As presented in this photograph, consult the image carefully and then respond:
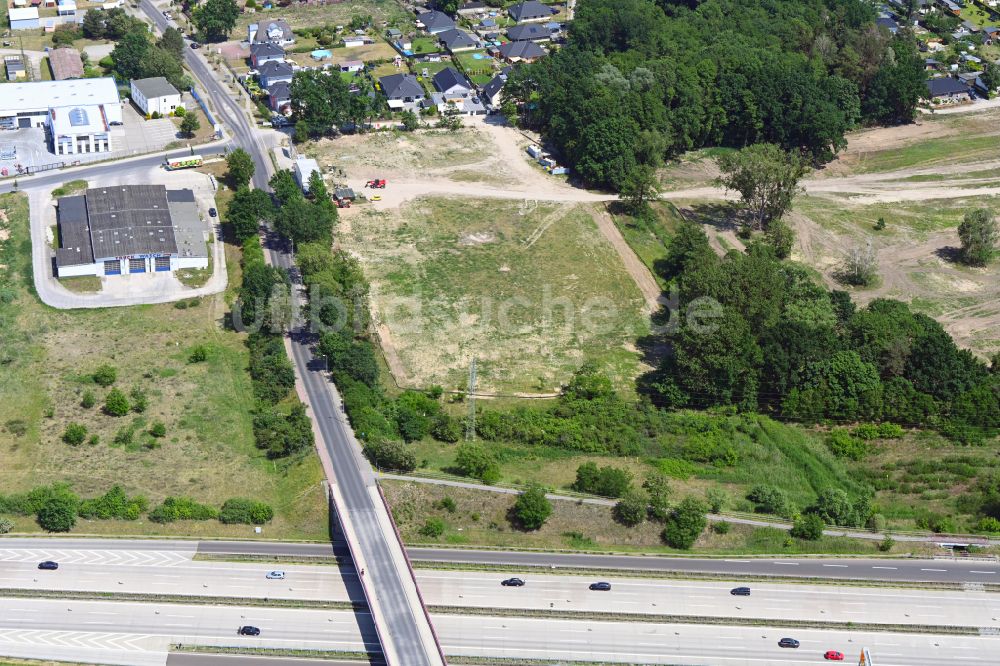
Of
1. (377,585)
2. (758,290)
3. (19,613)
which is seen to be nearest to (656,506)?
(377,585)

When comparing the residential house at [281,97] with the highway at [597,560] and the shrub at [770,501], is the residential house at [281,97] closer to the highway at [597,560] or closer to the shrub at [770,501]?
the highway at [597,560]

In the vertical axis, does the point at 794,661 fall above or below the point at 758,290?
below

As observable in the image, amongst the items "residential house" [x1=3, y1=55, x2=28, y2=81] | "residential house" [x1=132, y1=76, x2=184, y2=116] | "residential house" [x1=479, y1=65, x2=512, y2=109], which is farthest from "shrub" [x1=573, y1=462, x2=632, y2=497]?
"residential house" [x1=3, y1=55, x2=28, y2=81]

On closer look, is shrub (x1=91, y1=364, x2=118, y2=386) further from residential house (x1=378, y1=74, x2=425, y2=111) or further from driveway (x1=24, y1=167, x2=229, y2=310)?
residential house (x1=378, y1=74, x2=425, y2=111)

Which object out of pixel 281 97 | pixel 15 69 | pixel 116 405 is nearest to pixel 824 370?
pixel 116 405

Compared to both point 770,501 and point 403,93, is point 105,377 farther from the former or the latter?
point 403,93

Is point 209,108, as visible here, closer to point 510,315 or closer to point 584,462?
point 510,315

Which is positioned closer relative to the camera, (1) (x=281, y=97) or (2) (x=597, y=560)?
(2) (x=597, y=560)
